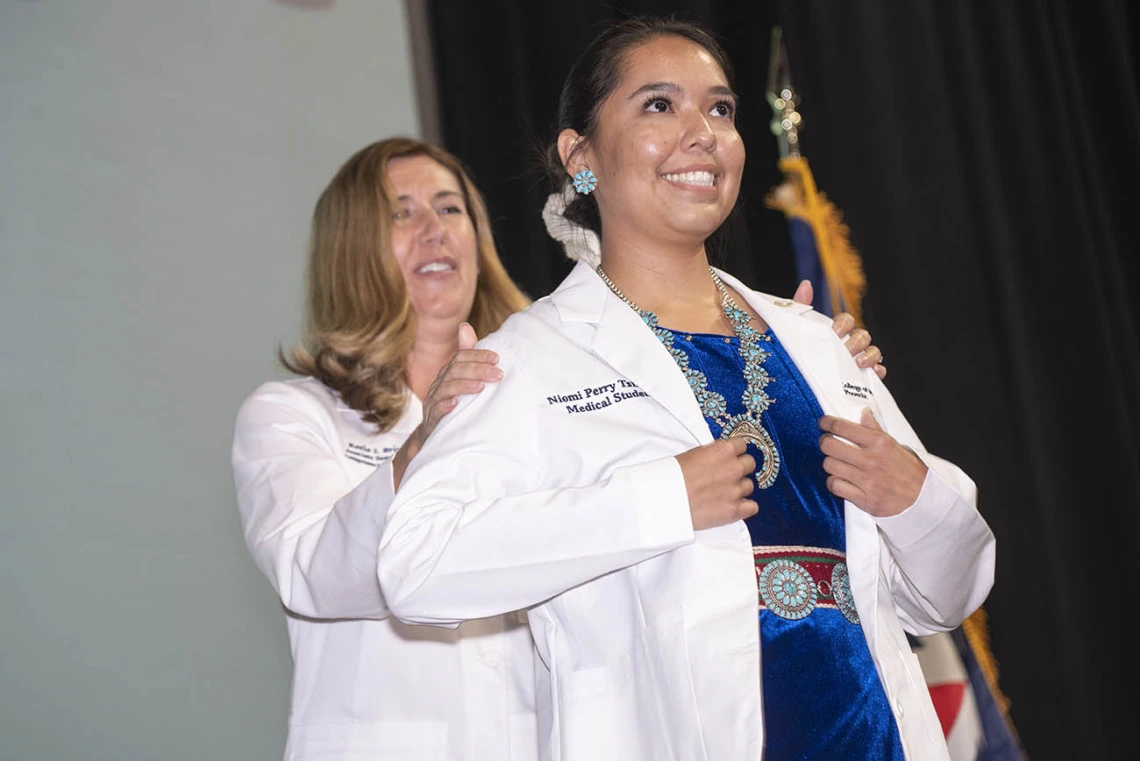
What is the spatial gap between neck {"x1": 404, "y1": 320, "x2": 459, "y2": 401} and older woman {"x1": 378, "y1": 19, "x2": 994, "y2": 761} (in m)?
0.74

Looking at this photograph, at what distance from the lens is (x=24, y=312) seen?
268 cm

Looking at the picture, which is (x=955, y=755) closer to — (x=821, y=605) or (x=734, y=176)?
(x=821, y=605)

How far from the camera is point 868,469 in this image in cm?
158

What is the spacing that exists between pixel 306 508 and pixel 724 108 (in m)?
0.96

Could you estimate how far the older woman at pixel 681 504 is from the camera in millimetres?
1453

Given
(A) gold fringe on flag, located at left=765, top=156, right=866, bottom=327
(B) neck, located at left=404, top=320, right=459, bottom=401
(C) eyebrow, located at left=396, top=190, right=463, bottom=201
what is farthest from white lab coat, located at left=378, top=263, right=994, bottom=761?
(A) gold fringe on flag, located at left=765, top=156, right=866, bottom=327

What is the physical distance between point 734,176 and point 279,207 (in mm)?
1820

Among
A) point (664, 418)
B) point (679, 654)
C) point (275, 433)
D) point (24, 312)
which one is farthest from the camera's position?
point (24, 312)

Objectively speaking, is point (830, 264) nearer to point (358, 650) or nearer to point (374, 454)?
point (374, 454)

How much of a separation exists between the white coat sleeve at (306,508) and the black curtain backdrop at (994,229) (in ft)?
4.44

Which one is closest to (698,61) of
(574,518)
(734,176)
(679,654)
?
(734,176)

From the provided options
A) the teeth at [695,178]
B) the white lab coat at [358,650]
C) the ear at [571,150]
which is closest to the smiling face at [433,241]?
the white lab coat at [358,650]

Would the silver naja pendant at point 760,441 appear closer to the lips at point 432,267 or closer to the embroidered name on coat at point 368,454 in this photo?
the embroidered name on coat at point 368,454

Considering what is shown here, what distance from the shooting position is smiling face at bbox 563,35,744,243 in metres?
1.73
